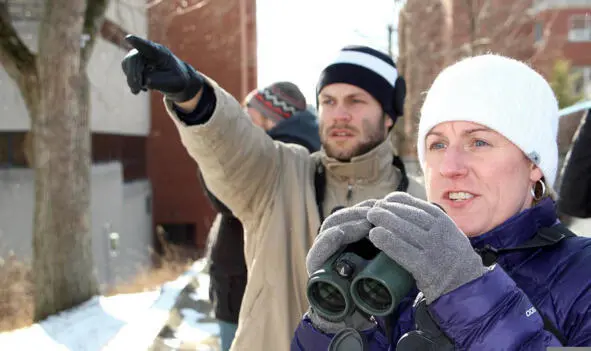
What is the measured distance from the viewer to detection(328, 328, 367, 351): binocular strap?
1.35 m

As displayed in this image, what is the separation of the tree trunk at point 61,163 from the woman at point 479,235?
5.93m

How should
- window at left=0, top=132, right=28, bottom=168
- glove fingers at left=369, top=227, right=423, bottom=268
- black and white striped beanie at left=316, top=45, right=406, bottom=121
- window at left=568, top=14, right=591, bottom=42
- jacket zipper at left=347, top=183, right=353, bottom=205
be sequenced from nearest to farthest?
glove fingers at left=369, top=227, right=423, bottom=268 < jacket zipper at left=347, top=183, right=353, bottom=205 < black and white striped beanie at left=316, top=45, right=406, bottom=121 < window at left=0, top=132, right=28, bottom=168 < window at left=568, top=14, right=591, bottom=42

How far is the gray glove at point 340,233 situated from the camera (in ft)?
4.29

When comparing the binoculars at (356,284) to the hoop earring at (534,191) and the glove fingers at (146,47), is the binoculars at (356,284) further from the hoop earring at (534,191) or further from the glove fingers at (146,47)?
the glove fingers at (146,47)

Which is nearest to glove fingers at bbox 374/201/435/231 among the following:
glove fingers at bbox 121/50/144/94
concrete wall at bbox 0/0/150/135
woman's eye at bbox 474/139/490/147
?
woman's eye at bbox 474/139/490/147

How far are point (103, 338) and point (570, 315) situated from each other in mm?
4823

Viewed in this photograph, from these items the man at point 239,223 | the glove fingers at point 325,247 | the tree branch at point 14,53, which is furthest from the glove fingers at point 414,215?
the tree branch at point 14,53

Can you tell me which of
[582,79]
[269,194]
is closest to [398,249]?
[269,194]

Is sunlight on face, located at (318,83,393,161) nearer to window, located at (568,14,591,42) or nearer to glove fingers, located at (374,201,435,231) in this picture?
glove fingers, located at (374,201,435,231)

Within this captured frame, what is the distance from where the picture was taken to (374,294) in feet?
4.12

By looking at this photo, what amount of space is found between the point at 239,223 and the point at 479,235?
1990 millimetres

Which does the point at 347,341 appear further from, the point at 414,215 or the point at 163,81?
the point at 163,81

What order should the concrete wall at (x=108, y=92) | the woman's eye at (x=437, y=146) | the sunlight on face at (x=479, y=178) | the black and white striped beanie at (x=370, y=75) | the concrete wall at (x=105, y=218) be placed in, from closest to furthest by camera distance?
the sunlight on face at (x=479, y=178)
the woman's eye at (x=437, y=146)
the black and white striped beanie at (x=370, y=75)
the concrete wall at (x=108, y=92)
the concrete wall at (x=105, y=218)

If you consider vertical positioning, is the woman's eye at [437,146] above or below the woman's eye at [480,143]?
below
